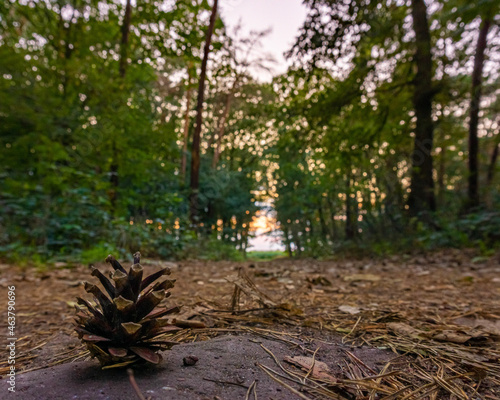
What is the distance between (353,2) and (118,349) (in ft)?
18.5

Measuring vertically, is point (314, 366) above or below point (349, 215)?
below

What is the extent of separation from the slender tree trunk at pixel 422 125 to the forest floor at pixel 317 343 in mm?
3422

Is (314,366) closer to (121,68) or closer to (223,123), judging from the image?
(121,68)

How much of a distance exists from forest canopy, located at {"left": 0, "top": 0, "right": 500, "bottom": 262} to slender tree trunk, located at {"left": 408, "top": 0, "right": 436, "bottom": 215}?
2 centimetres

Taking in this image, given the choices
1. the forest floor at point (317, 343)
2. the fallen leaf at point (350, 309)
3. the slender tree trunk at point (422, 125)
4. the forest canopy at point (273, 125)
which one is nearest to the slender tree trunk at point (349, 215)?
the forest canopy at point (273, 125)

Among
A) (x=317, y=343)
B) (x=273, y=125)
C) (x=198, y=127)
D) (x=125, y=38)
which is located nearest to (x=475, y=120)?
(x=273, y=125)

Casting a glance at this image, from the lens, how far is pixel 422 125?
5383 millimetres

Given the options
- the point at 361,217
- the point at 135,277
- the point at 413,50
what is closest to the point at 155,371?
the point at 135,277

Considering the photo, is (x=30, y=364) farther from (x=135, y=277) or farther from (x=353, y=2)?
(x=353, y=2)

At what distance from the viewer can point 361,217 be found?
633 centimetres

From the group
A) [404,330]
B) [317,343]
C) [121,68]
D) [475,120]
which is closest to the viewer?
[317,343]

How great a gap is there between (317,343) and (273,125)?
560 centimetres

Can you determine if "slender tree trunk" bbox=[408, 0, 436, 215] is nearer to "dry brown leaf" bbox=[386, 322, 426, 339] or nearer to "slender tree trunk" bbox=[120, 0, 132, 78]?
"dry brown leaf" bbox=[386, 322, 426, 339]

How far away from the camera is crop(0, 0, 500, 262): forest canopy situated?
14.5 ft
